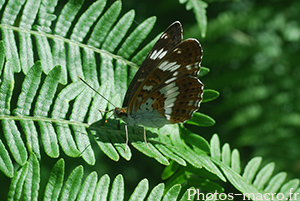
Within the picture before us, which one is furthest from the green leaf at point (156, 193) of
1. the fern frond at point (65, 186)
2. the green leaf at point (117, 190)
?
the green leaf at point (117, 190)

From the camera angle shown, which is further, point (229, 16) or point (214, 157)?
point (229, 16)

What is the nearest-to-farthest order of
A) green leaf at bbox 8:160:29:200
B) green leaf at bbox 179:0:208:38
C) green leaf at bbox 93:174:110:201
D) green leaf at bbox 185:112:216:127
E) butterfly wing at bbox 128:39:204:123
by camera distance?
green leaf at bbox 8:160:29:200, green leaf at bbox 93:174:110:201, butterfly wing at bbox 128:39:204:123, green leaf at bbox 185:112:216:127, green leaf at bbox 179:0:208:38

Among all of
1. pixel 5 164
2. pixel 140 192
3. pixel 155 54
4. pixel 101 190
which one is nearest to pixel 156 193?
pixel 140 192

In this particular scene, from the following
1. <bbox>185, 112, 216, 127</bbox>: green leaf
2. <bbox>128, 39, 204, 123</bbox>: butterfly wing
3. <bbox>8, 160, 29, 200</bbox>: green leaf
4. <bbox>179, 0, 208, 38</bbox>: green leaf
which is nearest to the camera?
<bbox>8, 160, 29, 200</bbox>: green leaf

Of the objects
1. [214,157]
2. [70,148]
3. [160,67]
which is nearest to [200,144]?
[214,157]

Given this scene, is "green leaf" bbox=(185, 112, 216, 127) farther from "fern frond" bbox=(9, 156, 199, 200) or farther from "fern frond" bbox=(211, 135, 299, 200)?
"fern frond" bbox=(9, 156, 199, 200)

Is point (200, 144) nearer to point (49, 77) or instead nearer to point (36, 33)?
point (49, 77)

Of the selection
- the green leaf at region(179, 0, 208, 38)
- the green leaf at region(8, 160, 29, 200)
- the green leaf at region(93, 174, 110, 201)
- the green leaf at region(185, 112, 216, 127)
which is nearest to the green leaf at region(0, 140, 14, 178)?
the green leaf at region(8, 160, 29, 200)

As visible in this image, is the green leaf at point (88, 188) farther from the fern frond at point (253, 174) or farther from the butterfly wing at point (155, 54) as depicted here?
the fern frond at point (253, 174)

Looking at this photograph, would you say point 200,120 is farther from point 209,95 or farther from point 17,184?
point 17,184

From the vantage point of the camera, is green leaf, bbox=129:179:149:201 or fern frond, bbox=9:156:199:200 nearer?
fern frond, bbox=9:156:199:200
